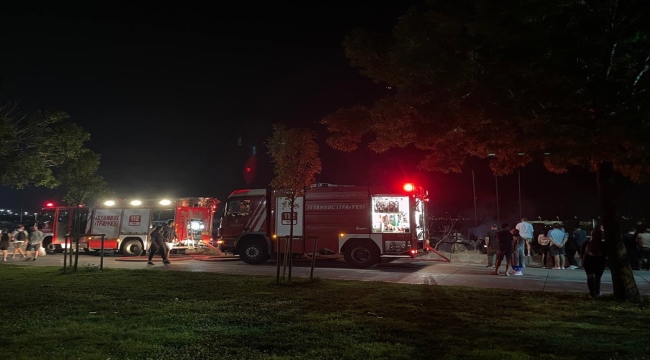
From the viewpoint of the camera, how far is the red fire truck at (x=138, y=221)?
66.9 ft

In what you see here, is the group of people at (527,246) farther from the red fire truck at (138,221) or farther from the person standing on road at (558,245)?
the red fire truck at (138,221)

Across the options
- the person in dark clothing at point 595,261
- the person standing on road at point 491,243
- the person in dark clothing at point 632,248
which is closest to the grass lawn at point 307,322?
the person in dark clothing at point 595,261

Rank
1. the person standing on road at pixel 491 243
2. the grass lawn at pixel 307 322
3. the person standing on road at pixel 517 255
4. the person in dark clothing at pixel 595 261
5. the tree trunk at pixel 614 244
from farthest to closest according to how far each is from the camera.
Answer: the person standing on road at pixel 491 243 → the person standing on road at pixel 517 255 → the person in dark clothing at pixel 595 261 → the tree trunk at pixel 614 244 → the grass lawn at pixel 307 322

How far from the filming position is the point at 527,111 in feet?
26.8

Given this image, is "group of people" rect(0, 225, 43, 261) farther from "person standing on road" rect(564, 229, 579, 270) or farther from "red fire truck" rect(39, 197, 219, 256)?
"person standing on road" rect(564, 229, 579, 270)

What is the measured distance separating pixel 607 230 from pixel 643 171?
1.37m

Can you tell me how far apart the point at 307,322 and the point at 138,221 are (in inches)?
626

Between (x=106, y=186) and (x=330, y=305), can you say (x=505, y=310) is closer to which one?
(x=330, y=305)

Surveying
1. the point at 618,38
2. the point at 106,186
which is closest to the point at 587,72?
the point at 618,38

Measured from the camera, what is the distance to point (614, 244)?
8.58 metres

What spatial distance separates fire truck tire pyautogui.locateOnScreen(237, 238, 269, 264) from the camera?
1673cm

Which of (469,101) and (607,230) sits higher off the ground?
(469,101)

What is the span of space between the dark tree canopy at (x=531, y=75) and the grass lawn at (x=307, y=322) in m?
2.72

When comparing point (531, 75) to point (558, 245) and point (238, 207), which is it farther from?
point (238, 207)
